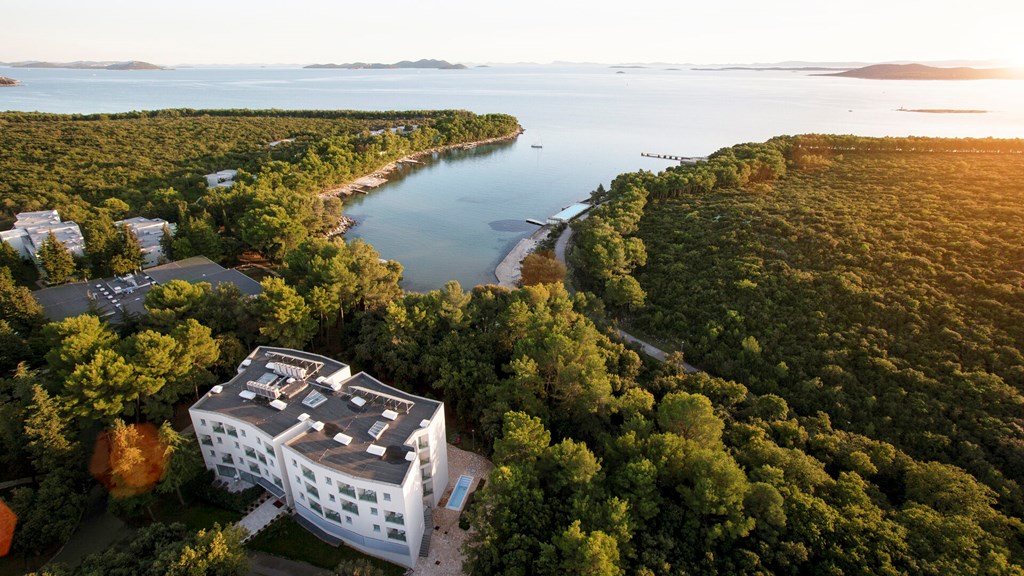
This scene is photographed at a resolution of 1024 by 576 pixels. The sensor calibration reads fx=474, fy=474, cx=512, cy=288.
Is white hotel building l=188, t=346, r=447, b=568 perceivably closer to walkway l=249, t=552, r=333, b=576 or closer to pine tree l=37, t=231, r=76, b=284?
walkway l=249, t=552, r=333, b=576

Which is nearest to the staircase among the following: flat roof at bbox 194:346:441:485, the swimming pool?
the swimming pool

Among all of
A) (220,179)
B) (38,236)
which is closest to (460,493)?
(38,236)

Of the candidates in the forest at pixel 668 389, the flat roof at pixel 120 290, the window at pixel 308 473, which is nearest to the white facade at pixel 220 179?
the flat roof at pixel 120 290

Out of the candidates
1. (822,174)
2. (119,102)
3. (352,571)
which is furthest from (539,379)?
(119,102)

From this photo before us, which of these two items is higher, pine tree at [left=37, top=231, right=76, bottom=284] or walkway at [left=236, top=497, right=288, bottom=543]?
pine tree at [left=37, top=231, right=76, bottom=284]

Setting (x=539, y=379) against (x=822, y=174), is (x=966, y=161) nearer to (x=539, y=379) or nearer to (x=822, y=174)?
(x=822, y=174)

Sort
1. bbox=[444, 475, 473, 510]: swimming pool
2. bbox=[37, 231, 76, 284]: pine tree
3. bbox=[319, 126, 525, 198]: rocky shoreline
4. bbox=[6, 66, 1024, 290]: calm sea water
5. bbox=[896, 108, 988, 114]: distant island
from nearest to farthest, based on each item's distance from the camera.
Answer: bbox=[444, 475, 473, 510]: swimming pool, bbox=[37, 231, 76, 284]: pine tree, bbox=[6, 66, 1024, 290]: calm sea water, bbox=[319, 126, 525, 198]: rocky shoreline, bbox=[896, 108, 988, 114]: distant island
